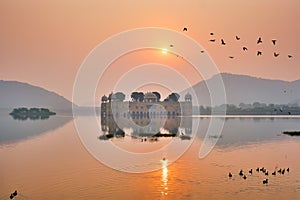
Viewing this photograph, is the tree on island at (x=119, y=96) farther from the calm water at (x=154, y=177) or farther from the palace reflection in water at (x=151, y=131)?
the calm water at (x=154, y=177)

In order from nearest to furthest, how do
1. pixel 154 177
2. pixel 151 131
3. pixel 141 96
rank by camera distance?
pixel 154 177 < pixel 151 131 < pixel 141 96

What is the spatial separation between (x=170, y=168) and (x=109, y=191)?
9071mm

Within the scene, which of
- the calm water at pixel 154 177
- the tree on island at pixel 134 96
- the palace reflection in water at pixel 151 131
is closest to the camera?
the calm water at pixel 154 177

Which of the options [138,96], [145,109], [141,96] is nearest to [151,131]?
[145,109]

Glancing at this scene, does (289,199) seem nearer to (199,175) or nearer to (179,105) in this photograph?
(199,175)

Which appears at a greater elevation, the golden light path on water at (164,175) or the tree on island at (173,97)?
the tree on island at (173,97)

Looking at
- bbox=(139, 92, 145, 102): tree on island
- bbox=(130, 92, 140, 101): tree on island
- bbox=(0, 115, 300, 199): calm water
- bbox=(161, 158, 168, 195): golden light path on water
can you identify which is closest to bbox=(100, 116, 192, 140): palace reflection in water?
bbox=(0, 115, 300, 199): calm water

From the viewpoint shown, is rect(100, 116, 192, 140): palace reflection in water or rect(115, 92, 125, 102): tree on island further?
rect(115, 92, 125, 102): tree on island

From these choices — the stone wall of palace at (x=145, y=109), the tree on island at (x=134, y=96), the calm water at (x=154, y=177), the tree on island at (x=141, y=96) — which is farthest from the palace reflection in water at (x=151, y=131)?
the stone wall of palace at (x=145, y=109)

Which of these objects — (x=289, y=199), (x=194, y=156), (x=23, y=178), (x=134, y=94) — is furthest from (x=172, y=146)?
(x=134, y=94)

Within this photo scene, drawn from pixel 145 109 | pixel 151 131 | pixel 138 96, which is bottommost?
pixel 151 131

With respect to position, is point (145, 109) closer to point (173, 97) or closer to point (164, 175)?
point (173, 97)

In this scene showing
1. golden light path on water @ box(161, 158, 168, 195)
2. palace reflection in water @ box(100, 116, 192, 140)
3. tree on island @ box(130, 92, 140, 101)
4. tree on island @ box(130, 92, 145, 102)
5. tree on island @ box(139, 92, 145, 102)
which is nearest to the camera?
golden light path on water @ box(161, 158, 168, 195)

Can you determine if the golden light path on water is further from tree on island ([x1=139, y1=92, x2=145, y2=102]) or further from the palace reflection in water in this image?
tree on island ([x1=139, y1=92, x2=145, y2=102])
